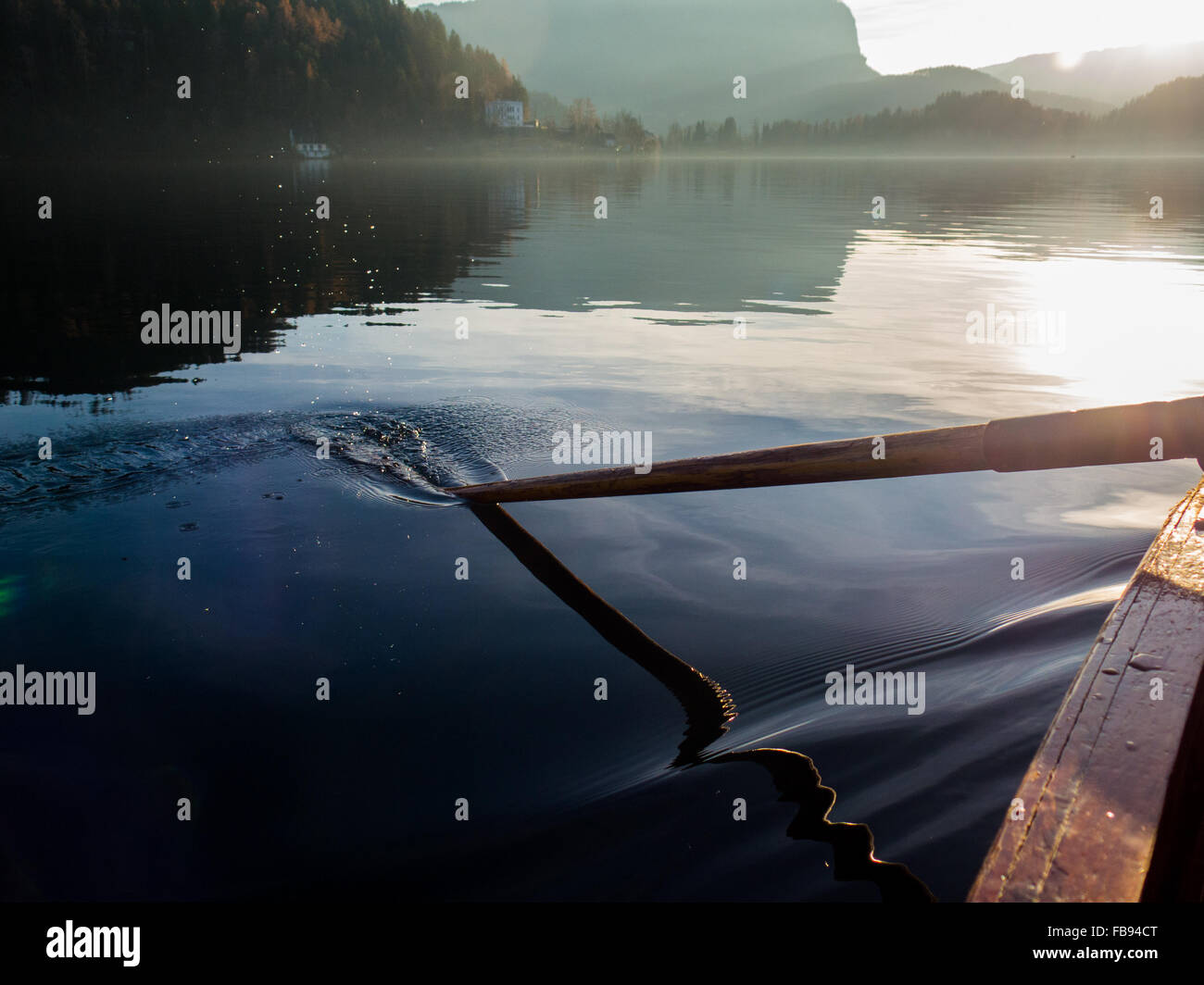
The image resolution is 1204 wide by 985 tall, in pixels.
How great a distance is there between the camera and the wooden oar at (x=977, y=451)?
317 cm

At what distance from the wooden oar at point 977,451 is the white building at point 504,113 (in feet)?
528

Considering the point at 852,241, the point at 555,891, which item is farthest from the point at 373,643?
the point at 852,241

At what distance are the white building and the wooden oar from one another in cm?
16092

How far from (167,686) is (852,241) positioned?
2478 centimetres

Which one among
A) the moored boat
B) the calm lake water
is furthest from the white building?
the moored boat

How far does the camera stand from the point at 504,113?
15888cm

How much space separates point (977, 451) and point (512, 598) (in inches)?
121

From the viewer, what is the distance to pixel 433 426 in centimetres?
888

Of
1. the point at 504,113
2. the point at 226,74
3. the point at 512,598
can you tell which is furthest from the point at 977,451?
the point at 504,113

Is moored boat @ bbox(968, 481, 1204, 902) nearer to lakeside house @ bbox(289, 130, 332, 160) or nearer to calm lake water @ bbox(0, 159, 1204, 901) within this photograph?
calm lake water @ bbox(0, 159, 1204, 901)

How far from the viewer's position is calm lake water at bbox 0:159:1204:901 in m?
3.32

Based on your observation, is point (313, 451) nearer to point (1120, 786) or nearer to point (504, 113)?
point (1120, 786)

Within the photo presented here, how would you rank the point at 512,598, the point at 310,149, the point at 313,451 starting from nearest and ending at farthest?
the point at 512,598, the point at 313,451, the point at 310,149

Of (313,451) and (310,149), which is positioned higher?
(310,149)
